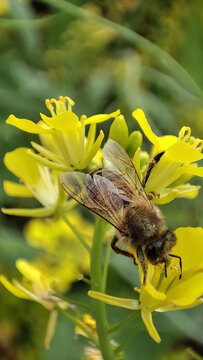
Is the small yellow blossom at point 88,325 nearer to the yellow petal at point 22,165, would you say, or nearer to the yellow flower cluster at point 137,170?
the yellow flower cluster at point 137,170

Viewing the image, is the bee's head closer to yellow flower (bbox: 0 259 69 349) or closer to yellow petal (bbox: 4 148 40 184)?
yellow flower (bbox: 0 259 69 349)

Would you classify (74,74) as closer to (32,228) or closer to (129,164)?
(32,228)

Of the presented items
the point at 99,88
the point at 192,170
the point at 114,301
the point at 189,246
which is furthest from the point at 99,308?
the point at 99,88

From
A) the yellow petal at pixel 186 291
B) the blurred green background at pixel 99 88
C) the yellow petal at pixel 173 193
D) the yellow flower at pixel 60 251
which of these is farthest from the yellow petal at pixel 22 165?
the yellow flower at pixel 60 251

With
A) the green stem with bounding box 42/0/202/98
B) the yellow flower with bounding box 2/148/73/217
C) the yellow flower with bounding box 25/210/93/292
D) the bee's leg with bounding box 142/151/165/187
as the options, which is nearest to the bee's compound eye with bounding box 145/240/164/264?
the bee's leg with bounding box 142/151/165/187

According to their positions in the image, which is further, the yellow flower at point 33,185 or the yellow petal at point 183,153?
the yellow flower at point 33,185

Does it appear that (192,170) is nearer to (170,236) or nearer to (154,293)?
(170,236)
